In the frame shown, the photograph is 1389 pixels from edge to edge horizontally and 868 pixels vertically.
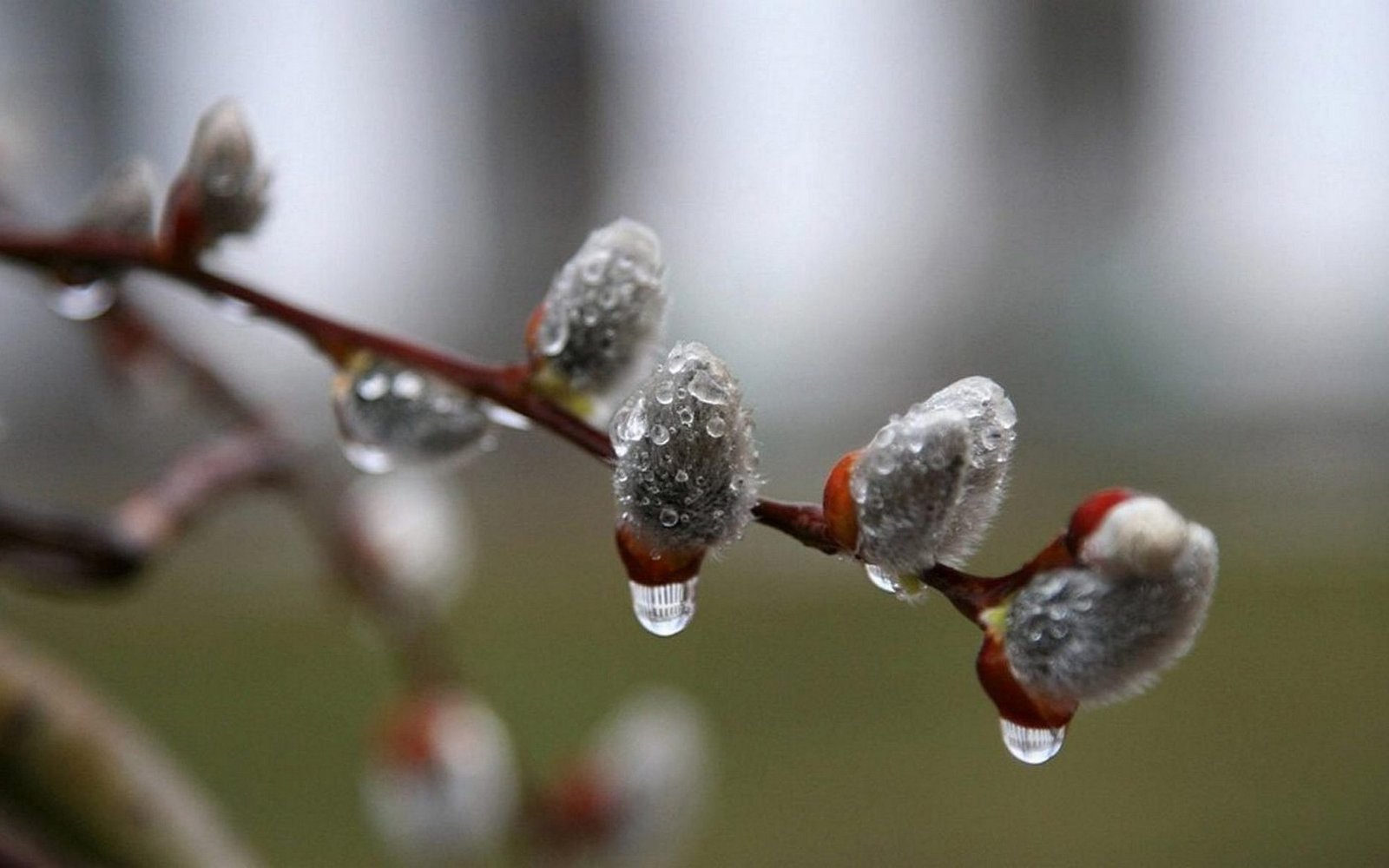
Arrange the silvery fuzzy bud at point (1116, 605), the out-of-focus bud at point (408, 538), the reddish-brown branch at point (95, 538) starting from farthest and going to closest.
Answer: the out-of-focus bud at point (408, 538) → the reddish-brown branch at point (95, 538) → the silvery fuzzy bud at point (1116, 605)

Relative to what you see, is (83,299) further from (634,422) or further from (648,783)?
(648,783)

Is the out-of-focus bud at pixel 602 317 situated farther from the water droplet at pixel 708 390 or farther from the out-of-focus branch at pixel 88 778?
the out-of-focus branch at pixel 88 778

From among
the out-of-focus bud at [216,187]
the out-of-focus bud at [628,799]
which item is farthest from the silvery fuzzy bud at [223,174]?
the out-of-focus bud at [628,799]

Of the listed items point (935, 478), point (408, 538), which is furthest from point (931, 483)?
point (408, 538)

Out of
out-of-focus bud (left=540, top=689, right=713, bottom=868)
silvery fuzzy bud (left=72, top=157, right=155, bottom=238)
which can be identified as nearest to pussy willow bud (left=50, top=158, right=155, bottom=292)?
silvery fuzzy bud (left=72, top=157, right=155, bottom=238)

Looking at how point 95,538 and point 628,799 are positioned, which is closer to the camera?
point 95,538
